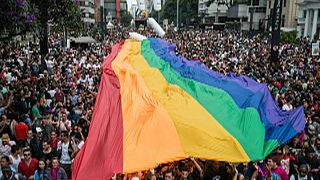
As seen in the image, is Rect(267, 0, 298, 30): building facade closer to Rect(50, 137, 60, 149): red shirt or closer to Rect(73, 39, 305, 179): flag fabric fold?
Rect(73, 39, 305, 179): flag fabric fold

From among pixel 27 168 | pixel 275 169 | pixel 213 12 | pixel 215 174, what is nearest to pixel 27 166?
pixel 27 168

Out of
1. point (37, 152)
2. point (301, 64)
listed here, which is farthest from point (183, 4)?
point (37, 152)

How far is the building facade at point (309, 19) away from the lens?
38438 millimetres

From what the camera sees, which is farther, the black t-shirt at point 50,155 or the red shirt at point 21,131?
the red shirt at point 21,131

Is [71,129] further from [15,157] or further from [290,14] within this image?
[290,14]

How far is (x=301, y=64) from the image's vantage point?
19906 millimetres

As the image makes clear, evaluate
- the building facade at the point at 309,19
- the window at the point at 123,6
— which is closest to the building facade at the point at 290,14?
the building facade at the point at 309,19

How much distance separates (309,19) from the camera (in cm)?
4119

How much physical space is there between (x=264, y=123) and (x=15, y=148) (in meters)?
5.27

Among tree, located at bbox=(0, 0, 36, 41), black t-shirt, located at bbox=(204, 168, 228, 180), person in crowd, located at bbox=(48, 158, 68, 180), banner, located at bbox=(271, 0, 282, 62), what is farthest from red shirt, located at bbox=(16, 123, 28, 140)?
banner, located at bbox=(271, 0, 282, 62)

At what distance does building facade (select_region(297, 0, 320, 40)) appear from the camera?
38438mm

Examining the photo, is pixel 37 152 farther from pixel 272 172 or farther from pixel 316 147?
pixel 316 147

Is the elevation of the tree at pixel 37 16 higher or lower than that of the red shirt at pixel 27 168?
higher

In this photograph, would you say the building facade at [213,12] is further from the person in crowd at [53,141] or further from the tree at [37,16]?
the person in crowd at [53,141]
